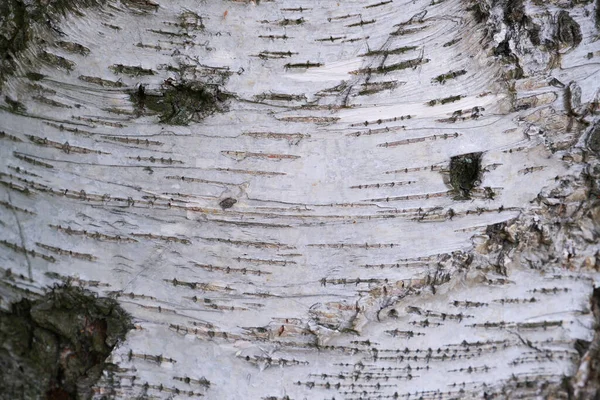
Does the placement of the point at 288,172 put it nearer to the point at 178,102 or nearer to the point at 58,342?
the point at 178,102

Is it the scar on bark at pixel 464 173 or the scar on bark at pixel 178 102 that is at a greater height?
the scar on bark at pixel 178 102

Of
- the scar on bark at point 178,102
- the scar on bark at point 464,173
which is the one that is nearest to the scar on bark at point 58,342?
the scar on bark at point 178,102

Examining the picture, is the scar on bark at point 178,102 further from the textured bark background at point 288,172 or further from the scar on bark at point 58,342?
the scar on bark at point 58,342

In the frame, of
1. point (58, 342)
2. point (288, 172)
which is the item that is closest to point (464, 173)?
point (288, 172)

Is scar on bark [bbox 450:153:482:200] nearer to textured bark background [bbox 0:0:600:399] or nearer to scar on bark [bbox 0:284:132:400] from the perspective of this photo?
textured bark background [bbox 0:0:600:399]

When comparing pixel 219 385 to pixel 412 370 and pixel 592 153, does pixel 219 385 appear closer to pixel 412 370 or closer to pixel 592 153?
pixel 412 370

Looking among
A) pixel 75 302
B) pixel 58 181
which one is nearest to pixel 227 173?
pixel 58 181

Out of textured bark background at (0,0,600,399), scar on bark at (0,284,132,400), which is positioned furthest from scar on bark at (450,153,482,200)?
scar on bark at (0,284,132,400)

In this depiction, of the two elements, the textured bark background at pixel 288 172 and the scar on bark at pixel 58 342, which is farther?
the scar on bark at pixel 58 342
